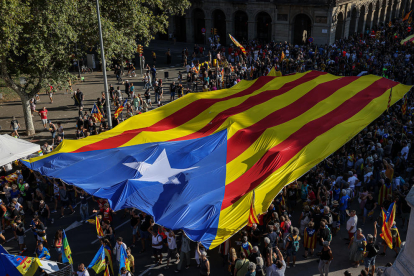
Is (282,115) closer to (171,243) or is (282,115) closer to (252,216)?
(252,216)

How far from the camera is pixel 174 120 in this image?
1731 centimetres

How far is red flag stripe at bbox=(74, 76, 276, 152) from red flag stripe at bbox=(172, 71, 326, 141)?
1.05m

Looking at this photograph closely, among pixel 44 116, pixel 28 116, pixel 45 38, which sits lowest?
pixel 44 116

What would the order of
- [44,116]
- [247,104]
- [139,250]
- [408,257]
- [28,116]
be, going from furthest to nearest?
[44,116]
[28,116]
[247,104]
[139,250]
[408,257]

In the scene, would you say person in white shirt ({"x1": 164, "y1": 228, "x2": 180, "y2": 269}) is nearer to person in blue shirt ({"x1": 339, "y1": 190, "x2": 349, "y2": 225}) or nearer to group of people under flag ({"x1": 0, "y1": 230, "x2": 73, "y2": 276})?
group of people under flag ({"x1": 0, "y1": 230, "x2": 73, "y2": 276})

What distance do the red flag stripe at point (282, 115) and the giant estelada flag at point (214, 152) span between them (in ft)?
0.14

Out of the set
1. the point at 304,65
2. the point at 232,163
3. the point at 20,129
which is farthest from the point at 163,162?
the point at 304,65

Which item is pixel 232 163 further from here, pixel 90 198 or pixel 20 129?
pixel 20 129

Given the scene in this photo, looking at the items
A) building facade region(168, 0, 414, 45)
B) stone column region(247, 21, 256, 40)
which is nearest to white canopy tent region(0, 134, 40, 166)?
building facade region(168, 0, 414, 45)

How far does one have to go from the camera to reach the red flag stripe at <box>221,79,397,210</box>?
12.4 metres

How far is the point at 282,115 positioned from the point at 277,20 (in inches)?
1024

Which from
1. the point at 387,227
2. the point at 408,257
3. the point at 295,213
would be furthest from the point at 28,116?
the point at 408,257

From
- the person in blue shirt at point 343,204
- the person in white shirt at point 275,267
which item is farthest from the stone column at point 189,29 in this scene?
the person in white shirt at point 275,267

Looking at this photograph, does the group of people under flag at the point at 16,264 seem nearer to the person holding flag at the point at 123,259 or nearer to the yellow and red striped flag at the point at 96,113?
the person holding flag at the point at 123,259
